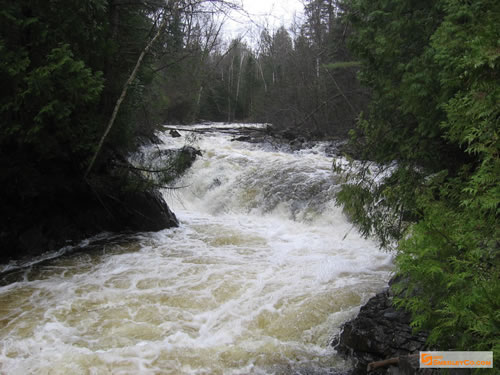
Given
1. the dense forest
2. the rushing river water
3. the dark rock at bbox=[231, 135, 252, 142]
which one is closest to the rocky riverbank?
the dense forest

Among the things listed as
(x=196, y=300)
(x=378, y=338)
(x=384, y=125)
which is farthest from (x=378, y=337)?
(x=384, y=125)

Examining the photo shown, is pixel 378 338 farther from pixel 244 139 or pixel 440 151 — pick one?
pixel 244 139

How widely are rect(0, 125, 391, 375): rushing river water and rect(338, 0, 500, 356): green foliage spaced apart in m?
1.29

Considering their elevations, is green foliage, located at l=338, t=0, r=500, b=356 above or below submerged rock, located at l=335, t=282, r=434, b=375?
above

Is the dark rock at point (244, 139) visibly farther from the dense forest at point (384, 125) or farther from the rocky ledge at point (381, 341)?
the rocky ledge at point (381, 341)

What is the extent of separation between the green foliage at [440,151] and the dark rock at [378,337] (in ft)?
0.87

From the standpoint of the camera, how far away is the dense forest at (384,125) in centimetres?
238

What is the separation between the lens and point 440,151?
4344 millimetres

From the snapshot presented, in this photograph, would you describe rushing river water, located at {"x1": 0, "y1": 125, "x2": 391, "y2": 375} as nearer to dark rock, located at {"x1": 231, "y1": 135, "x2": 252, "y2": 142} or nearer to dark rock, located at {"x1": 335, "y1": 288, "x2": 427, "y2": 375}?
dark rock, located at {"x1": 335, "y1": 288, "x2": 427, "y2": 375}

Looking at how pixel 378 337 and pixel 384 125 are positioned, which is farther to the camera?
pixel 384 125

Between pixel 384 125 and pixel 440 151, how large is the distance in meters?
0.96

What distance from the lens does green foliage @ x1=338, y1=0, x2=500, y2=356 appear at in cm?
223

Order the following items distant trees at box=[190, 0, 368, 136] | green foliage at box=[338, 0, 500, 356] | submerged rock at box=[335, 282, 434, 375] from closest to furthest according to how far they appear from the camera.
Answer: green foliage at box=[338, 0, 500, 356] < submerged rock at box=[335, 282, 434, 375] < distant trees at box=[190, 0, 368, 136]

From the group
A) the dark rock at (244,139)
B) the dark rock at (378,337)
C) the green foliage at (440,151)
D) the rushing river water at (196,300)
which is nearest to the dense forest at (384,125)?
the green foliage at (440,151)
